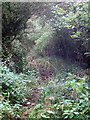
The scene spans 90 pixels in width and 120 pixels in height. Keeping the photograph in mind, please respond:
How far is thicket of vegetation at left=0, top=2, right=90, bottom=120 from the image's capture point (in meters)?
2.21

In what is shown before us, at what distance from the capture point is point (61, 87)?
2717mm

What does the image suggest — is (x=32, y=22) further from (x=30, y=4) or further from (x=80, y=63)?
(x=80, y=63)

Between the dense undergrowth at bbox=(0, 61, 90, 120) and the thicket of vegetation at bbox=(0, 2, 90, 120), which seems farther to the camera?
the thicket of vegetation at bbox=(0, 2, 90, 120)

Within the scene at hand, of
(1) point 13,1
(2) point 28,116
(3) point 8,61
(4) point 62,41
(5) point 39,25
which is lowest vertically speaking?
(2) point 28,116

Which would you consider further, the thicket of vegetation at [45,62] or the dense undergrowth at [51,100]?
the thicket of vegetation at [45,62]

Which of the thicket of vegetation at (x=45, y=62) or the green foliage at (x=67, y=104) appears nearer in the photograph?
the green foliage at (x=67, y=104)

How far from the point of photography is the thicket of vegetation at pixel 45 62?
86.9 inches

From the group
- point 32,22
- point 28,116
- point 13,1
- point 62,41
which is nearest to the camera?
point 28,116

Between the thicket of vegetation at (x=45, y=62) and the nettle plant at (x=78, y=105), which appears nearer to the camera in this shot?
the nettle plant at (x=78, y=105)

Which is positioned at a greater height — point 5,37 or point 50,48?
point 5,37

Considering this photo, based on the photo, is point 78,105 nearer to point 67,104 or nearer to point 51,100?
point 67,104

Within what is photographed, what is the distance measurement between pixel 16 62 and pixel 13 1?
1874 mm

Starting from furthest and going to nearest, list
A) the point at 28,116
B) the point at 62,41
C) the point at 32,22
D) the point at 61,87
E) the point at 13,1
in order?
the point at 62,41
the point at 32,22
the point at 13,1
the point at 61,87
the point at 28,116

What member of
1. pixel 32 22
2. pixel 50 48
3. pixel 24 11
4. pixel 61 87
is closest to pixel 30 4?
pixel 24 11
